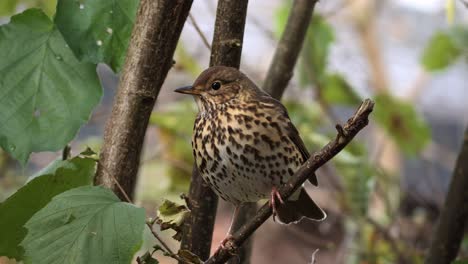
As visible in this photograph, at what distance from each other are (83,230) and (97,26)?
40 centimetres

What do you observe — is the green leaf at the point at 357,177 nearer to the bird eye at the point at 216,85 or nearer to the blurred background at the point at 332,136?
the blurred background at the point at 332,136

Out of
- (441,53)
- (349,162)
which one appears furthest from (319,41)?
(441,53)

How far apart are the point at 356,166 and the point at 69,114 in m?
1.73

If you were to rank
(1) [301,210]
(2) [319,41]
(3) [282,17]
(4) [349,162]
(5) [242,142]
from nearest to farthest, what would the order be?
(5) [242,142], (1) [301,210], (4) [349,162], (2) [319,41], (3) [282,17]

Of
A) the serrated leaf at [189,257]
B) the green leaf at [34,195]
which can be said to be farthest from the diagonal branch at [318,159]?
the green leaf at [34,195]

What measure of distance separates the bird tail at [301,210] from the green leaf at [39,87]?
0.73 meters

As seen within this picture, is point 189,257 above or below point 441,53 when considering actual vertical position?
below

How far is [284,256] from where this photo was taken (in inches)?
199

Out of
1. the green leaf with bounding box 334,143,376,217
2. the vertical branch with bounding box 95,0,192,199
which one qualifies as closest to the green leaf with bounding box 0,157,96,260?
the vertical branch with bounding box 95,0,192,199

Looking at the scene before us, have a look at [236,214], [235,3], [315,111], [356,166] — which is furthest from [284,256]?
[235,3]

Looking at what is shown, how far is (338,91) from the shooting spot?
128 inches

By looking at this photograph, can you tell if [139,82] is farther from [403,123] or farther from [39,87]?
Answer: [403,123]

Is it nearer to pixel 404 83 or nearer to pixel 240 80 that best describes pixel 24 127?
pixel 240 80

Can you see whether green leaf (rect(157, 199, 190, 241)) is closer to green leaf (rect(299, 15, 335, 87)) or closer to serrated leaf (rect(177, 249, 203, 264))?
serrated leaf (rect(177, 249, 203, 264))
